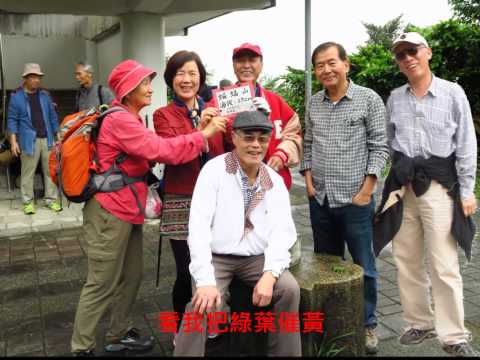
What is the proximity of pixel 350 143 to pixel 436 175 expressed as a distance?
569mm

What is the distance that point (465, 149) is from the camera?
287cm

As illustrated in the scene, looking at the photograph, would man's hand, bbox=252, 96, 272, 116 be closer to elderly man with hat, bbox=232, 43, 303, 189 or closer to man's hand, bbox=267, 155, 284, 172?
elderly man with hat, bbox=232, 43, 303, 189

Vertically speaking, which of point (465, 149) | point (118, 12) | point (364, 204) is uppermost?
point (118, 12)

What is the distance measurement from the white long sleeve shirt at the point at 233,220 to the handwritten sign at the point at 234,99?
1.05ft

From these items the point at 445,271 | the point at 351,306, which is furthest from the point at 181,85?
the point at 445,271

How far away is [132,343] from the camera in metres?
3.15

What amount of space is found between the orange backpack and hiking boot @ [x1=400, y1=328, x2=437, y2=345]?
210cm

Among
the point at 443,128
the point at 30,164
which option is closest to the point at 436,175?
the point at 443,128

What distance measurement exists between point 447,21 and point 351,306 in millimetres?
8617

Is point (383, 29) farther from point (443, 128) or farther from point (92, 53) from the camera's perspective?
point (443, 128)

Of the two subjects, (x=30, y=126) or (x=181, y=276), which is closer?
(x=181, y=276)

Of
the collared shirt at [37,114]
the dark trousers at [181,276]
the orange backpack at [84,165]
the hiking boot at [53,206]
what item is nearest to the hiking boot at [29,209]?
the hiking boot at [53,206]

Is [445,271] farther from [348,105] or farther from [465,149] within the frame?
[348,105]

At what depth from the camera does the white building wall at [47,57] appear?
406 inches
